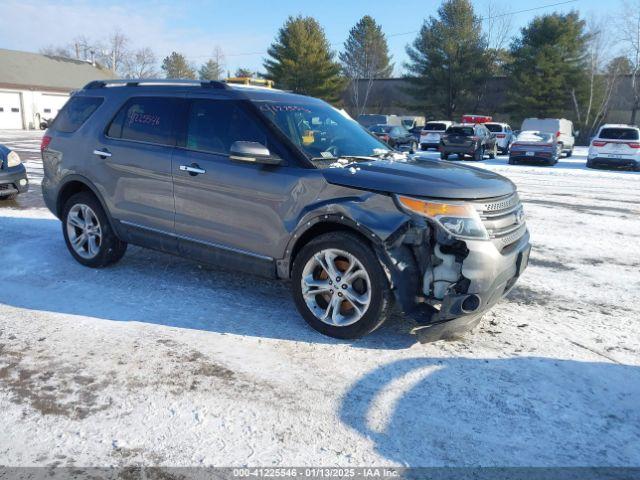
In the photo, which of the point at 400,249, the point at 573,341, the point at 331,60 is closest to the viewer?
the point at 400,249

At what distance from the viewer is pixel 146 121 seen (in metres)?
5.01

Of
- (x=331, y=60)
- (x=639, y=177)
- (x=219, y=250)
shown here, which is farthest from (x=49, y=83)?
(x=219, y=250)

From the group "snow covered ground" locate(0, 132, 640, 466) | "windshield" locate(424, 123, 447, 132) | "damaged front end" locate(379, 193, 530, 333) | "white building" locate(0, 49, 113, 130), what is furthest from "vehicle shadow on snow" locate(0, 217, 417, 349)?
"white building" locate(0, 49, 113, 130)

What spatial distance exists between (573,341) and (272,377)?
237 centimetres

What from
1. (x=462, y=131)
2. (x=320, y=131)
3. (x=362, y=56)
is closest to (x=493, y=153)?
(x=462, y=131)

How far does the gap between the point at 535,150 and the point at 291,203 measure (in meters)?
19.4

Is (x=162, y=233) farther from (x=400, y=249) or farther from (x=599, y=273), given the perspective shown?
(x=599, y=273)

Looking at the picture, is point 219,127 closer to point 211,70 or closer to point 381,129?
point 381,129

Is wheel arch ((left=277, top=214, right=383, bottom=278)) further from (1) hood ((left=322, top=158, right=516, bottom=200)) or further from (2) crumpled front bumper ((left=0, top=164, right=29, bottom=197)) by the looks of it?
(2) crumpled front bumper ((left=0, top=164, right=29, bottom=197))

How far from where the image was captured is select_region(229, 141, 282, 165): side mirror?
157 inches

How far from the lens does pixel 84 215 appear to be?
5496 mm

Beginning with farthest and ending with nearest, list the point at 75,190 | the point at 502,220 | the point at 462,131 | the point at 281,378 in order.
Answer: the point at 462,131 < the point at 75,190 < the point at 502,220 < the point at 281,378

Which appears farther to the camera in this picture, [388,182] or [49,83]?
[49,83]

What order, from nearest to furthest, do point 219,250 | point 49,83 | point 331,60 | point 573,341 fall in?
point 573,341
point 219,250
point 49,83
point 331,60
